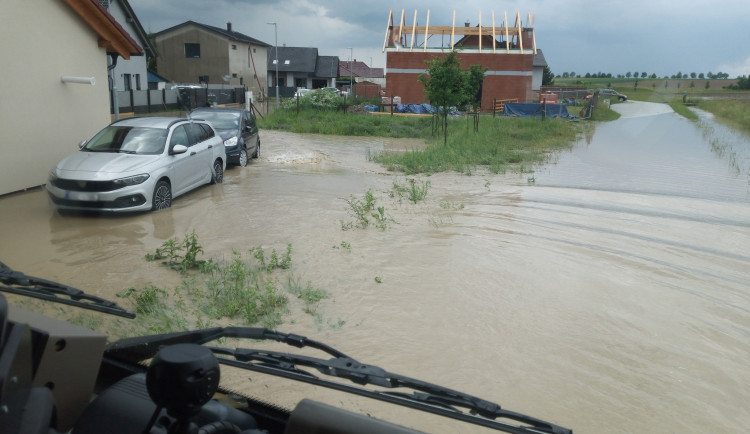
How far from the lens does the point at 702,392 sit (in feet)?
17.4

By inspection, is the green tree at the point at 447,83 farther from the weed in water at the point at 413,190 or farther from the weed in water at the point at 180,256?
the weed in water at the point at 180,256

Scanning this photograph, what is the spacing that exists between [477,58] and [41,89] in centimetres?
3667

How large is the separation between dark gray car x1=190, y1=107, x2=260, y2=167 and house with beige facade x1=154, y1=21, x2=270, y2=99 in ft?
127

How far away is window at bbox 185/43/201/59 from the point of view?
57.9m

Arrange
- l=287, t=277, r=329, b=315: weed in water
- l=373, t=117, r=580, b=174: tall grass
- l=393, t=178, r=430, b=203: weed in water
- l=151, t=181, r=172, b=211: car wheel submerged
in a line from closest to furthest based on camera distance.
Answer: l=287, t=277, r=329, b=315: weed in water → l=151, t=181, r=172, b=211: car wheel submerged → l=393, t=178, r=430, b=203: weed in water → l=373, t=117, r=580, b=174: tall grass

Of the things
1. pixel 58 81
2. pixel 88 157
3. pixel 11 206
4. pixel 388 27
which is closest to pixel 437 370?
pixel 88 157

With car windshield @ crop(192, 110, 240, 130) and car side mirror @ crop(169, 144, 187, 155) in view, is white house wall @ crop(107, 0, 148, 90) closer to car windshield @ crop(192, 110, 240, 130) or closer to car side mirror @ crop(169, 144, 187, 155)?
car windshield @ crop(192, 110, 240, 130)

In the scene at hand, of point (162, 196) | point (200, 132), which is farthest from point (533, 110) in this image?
point (162, 196)

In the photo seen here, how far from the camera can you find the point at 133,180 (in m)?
10.6

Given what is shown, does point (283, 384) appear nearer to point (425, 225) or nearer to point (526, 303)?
point (526, 303)

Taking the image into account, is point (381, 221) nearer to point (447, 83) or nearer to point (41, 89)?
point (41, 89)

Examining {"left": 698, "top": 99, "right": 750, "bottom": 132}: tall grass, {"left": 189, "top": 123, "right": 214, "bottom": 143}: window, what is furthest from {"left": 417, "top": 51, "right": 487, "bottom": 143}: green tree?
{"left": 698, "top": 99, "right": 750, "bottom": 132}: tall grass

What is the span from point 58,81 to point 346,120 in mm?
21358

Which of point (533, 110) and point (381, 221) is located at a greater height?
point (533, 110)
